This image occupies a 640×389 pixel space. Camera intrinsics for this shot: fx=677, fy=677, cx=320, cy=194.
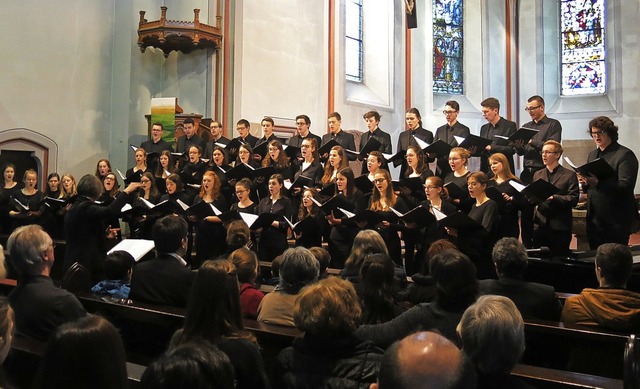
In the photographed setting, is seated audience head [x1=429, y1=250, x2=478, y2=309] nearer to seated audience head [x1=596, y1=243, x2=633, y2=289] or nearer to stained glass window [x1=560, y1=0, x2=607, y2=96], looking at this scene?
seated audience head [x1=596, y1=243, x2=633, y2=289]

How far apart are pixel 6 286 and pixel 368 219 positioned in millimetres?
2891

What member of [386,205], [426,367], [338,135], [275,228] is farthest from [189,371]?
[338,135]

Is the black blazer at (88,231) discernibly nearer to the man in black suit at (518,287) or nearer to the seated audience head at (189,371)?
the man in black suit at (518,287)

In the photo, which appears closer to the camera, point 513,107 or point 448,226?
point 448,226

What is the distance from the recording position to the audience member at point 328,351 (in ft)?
7.06

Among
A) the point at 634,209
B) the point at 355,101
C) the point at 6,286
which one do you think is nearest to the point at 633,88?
the point at 355,101

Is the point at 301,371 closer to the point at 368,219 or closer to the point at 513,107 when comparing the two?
the point at 368,219

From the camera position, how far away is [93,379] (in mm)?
1569

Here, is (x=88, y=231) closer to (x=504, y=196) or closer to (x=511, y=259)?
(x=504, y=196)

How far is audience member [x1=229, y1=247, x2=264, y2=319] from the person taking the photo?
3498mm

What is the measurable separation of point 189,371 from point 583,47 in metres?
14.2

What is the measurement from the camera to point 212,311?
2359 mm

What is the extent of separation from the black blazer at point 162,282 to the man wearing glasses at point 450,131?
12.2 feet

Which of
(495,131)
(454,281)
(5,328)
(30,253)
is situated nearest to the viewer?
(5,328)
